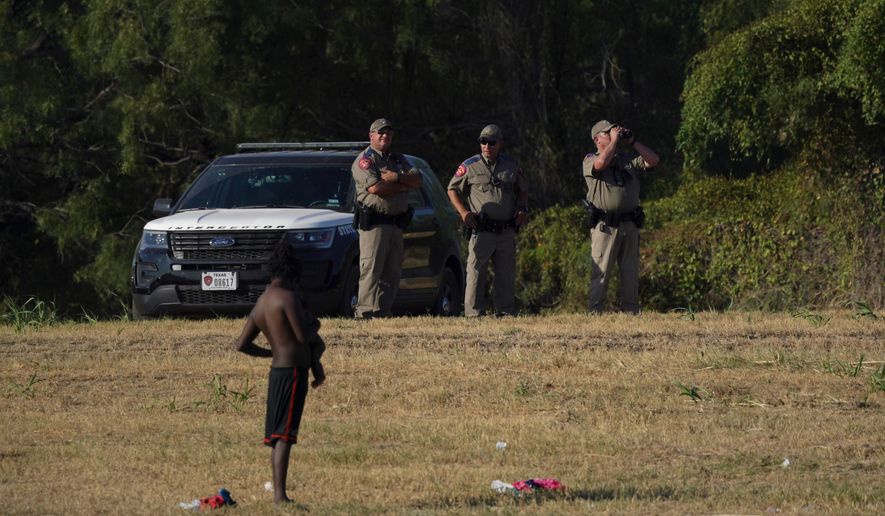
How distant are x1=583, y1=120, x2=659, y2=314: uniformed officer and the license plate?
127 inches

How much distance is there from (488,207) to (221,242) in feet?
7.83

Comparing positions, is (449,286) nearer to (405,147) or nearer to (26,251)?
(405,147)

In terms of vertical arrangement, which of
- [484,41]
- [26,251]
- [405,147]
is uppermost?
[484,41]

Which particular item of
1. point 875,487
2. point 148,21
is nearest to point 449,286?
point 875,487

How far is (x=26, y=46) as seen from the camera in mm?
28141

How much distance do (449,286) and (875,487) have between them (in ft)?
29.6

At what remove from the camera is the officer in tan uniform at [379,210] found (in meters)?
14.5

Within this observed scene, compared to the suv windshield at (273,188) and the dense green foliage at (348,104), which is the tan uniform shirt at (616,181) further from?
the dense green foliage at (348,104)

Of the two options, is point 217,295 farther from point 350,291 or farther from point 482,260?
point 482,260

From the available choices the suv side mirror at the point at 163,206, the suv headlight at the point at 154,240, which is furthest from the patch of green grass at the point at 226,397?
the suv side mirror at the point at 163,206

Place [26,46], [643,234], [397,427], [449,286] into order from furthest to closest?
[26,46]
[643,234]
[449,286]
[397,427]

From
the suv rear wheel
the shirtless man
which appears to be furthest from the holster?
the shirtless man

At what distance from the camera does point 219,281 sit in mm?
14852

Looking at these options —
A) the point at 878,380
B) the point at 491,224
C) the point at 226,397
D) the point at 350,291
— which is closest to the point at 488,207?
the point at 491,224
